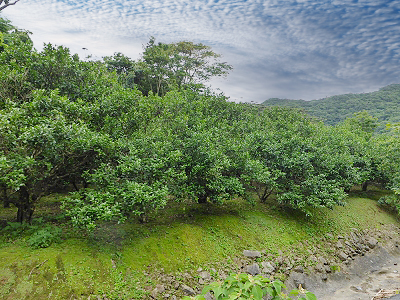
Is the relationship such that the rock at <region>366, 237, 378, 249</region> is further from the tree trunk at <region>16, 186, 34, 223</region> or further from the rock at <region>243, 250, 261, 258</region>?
the tree trunk at <region>16, 186, 34, 223</region>

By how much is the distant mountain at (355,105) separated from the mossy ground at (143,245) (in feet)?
229

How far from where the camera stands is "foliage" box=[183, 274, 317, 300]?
2807mm

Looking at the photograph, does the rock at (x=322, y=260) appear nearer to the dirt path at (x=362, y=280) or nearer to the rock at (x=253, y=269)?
the dirt path at (x=362, y=280)

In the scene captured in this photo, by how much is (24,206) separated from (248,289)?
1153 centimetres

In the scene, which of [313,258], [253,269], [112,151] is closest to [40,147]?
[112,151]

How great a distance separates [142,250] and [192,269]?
2.56 m

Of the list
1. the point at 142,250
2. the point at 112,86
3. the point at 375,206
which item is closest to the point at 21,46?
the point at 112,86

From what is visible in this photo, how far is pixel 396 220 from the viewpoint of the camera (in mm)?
21875

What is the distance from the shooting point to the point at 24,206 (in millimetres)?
10609

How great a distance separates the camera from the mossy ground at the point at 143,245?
858 centimetres

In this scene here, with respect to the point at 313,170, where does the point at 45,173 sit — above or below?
above

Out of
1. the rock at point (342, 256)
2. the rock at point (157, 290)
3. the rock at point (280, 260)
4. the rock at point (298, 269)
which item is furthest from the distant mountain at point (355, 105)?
the rock at point (157, 290)

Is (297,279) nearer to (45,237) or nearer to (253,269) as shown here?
(253,269)

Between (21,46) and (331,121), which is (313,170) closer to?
(21,46)
